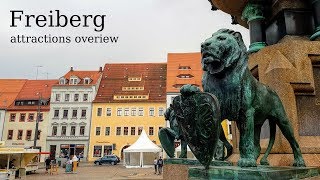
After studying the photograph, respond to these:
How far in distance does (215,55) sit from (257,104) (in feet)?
2.07

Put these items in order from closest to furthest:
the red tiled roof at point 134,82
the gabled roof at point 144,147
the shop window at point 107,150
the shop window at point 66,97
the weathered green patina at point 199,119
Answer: the weathered green patina at point 199,119 → the gabled roof at point 144,147 → the shop window at point 107,150 → the red tiled roof at point 134,82 → the shop window at point 66,97

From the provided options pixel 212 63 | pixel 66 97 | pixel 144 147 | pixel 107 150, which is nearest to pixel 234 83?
pixel 212 63

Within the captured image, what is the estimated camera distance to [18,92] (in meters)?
48.0

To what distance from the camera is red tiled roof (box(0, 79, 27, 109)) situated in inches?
1825

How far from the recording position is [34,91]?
47719 mm

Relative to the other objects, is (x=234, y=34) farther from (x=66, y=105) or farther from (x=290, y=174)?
(x=66, y=105)

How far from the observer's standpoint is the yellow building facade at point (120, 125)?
140 feet

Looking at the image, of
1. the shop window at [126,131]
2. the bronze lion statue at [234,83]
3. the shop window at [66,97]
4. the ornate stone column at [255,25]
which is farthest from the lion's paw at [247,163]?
the shop window at [66,97]

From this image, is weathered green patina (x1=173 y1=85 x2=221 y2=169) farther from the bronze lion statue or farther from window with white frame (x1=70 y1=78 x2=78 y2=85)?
window with white frame (x1=70 y1=78 x2=78 y2=85)

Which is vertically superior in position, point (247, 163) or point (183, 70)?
point (183, 70)

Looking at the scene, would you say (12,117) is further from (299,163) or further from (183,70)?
(299,163)

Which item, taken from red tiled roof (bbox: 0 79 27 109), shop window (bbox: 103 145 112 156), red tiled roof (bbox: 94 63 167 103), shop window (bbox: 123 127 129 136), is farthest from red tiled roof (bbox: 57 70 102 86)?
shop window (bbox: 103 145 112 156)

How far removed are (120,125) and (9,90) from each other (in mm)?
18995

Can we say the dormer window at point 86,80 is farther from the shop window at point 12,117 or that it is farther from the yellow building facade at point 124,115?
the shop window at point 12,117
